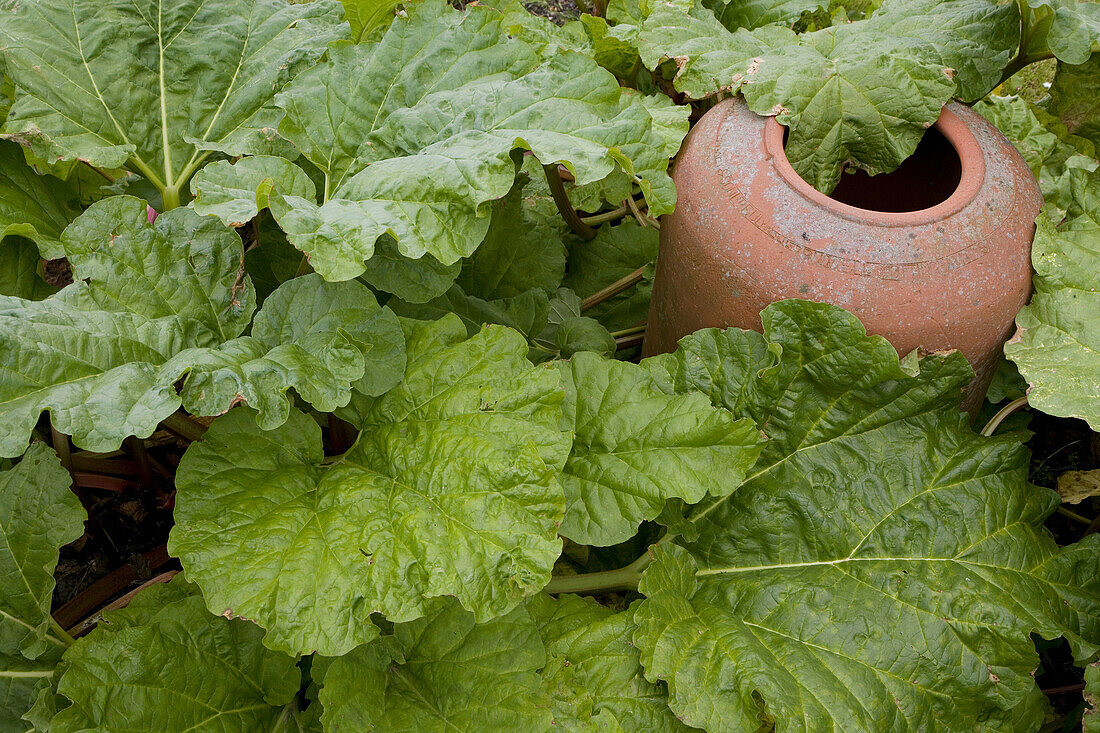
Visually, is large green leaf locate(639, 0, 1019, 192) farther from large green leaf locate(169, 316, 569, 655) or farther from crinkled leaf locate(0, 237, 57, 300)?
crinkled leaf locate(0, 237, 57, 300)

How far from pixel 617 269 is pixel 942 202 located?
97cm

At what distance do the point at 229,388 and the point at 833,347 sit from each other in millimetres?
1064

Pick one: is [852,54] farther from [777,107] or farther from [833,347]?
[833,347]

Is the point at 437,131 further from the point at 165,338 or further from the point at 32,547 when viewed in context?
the point at 32,547

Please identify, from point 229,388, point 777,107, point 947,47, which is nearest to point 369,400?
point 229,388

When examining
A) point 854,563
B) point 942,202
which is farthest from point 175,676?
point 942,202

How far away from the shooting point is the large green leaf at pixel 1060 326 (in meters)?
1.63

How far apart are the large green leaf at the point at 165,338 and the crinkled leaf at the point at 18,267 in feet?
1.22

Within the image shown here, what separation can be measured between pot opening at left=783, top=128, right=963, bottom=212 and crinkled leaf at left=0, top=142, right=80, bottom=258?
151 cm

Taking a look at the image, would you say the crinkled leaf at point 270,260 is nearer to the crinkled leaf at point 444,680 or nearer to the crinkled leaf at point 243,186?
the crinkled leaf at point 243,186

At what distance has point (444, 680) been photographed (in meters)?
1.52

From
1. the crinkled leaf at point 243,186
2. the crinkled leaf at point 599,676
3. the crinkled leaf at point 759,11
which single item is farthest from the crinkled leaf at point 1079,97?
the crinkled leaf at point 243,186

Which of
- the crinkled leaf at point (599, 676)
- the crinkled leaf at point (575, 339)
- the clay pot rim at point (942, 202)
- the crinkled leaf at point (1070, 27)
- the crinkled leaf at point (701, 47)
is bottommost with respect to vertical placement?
the crinkled leaf at point (599, 676)

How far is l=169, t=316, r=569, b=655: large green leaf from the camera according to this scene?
133 centimetres
